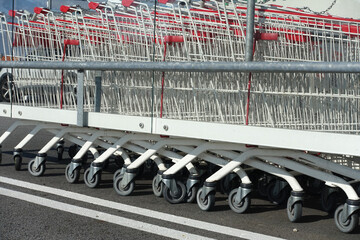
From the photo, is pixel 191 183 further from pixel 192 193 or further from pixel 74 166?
pixel 74 166

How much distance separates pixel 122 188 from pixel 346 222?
2249 mm

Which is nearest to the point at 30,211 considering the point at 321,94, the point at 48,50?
the point at 321,94

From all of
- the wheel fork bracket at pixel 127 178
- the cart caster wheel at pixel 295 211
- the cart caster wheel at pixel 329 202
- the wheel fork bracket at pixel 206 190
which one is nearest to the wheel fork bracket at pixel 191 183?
the wheel fork bracket at pixel 206 190

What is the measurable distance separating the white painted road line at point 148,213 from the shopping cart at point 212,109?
1.20 feet

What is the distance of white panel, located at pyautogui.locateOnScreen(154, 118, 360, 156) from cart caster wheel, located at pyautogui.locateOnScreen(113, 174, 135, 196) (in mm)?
671

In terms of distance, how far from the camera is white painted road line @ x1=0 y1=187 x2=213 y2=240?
16.8ft

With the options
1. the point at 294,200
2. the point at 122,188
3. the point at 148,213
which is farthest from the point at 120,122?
the point at 294,200

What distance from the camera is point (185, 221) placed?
18.1 ft

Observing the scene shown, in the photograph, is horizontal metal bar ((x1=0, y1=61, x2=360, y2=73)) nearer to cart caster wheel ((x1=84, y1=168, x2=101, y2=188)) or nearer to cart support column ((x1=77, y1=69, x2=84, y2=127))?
cart support column ((x1=77, y1=69, x2=84, y2=127))

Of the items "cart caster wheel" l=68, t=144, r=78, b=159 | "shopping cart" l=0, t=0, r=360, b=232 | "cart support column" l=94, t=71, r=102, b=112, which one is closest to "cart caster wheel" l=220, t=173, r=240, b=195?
"shopping cart" l=0, t=0, r=360, b=232

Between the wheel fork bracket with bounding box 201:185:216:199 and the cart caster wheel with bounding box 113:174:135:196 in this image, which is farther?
the cart caster wheel with bounding box 113:174:135:196

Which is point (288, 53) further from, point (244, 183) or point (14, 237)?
point (14, 237)

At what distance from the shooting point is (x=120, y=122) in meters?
6.47

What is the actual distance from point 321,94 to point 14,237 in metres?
2.84
